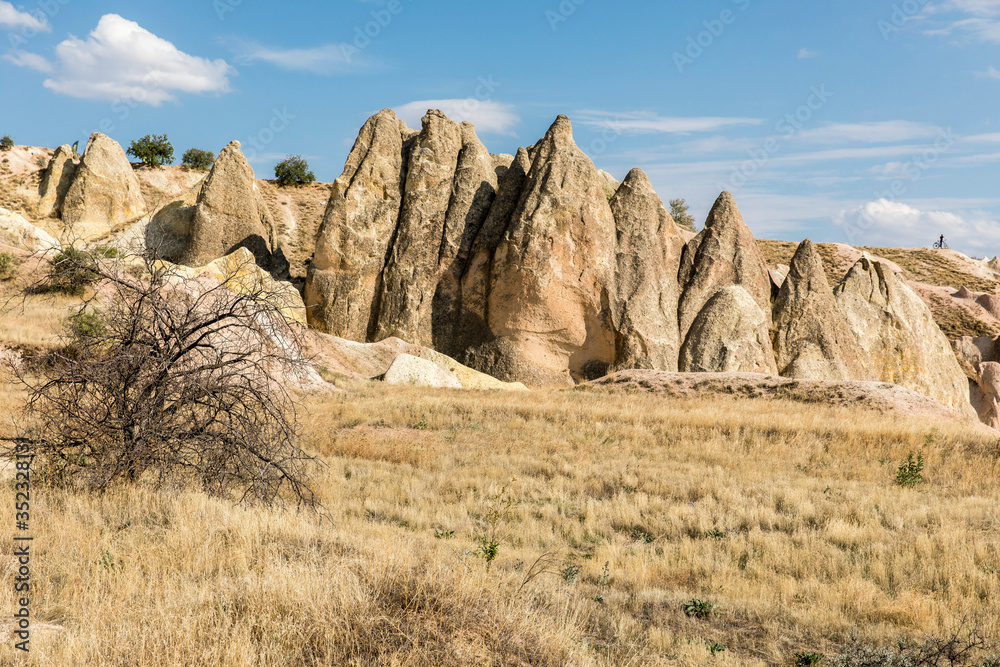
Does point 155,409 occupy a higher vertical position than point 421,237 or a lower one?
lower

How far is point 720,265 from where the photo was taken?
26.8 meters

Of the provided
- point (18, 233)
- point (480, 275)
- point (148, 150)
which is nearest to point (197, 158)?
point (148, 150)

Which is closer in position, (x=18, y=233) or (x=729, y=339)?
(x=729, y=339)

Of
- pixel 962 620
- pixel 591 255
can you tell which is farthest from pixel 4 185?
pixel 962 620

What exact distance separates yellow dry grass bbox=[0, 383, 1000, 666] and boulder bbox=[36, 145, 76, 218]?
38530 mm

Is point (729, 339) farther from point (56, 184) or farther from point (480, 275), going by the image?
point (56, 184)

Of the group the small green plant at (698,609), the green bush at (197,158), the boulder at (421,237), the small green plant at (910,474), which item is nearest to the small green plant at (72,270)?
the small green plant at (698,609)

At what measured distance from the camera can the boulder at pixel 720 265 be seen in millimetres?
26500

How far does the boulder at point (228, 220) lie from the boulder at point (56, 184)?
683 inches

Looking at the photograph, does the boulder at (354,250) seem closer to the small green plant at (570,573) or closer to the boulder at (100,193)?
the boulder at (100,193)

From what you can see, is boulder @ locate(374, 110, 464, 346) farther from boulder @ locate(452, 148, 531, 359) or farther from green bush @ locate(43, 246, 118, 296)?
green bush @ locate(43, 246, 118, 296)

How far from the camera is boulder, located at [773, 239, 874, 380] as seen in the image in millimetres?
25594

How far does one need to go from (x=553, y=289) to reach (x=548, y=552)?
18.3 meters

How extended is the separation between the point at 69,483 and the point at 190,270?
735 inches
